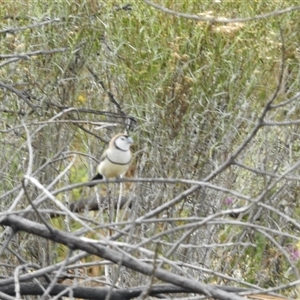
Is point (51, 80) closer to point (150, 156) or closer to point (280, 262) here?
point (150, 156)

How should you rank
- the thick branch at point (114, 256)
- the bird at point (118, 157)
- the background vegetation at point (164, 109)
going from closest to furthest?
the thick branch at point (114, 256), the bird at point (118, 157), the background vegetation at point (164, 109)

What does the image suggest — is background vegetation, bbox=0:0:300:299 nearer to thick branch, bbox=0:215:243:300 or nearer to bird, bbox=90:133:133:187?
bird, bbox=90:133:133:187

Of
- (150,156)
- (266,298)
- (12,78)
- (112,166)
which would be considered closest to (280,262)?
(150,156)

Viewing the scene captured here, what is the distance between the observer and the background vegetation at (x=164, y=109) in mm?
3947

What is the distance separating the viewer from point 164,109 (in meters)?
3.97

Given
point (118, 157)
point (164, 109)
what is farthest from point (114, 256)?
point (164, 109)

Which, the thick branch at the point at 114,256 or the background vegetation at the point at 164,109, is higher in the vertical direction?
the background vegetation at the point at 164,109

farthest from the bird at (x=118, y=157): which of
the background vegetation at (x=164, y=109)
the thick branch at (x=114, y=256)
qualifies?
the thick branch at (x=114, y=256)

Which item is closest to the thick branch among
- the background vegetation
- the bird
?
the bird

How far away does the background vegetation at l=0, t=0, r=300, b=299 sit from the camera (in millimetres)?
3947

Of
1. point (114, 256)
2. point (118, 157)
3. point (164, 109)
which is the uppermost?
point (164, 109)

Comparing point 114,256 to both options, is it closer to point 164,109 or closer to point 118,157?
point 118,157

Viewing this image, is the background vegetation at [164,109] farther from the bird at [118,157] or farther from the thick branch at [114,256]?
the thick branch at [114,256]

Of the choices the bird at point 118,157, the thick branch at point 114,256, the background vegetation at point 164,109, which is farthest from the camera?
the background vegetation at point 164,109
